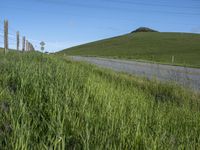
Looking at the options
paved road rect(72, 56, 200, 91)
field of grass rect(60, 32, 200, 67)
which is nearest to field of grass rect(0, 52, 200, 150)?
paved road rect(72, 56, 200, 91)

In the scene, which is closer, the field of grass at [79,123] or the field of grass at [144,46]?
the field of grass at [79,123]

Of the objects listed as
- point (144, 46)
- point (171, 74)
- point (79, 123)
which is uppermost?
point (144, 46)

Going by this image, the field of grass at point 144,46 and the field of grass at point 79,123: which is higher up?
the field of grass at point 144,46

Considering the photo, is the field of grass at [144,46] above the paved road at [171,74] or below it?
above

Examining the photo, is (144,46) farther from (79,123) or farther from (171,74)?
(79,123)

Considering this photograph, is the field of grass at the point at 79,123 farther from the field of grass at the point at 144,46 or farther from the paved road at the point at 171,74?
the field of grass at the point at 144,46

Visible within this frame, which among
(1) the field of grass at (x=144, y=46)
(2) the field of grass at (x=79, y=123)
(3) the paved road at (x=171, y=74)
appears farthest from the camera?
(1) the field of grass at (x=144, y=46)

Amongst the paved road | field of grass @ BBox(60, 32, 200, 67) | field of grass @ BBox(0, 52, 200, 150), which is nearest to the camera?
field of grass @ BBox(0, 52, 200, 150)

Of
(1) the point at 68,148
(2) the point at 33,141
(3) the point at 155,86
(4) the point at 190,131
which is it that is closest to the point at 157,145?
(1) the point at 68,148

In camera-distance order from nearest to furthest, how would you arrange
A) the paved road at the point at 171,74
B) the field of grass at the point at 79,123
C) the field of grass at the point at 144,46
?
the field of grass at the point at 79,123 → the paved road at the point at 171,74 → the field of grass at the point at 144,46

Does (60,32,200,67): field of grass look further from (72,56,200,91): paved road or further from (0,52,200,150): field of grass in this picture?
(0,52,200,150): field of grass

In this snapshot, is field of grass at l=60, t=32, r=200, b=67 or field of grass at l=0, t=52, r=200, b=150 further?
field of grass at l=60, t=32, r=200, b=67

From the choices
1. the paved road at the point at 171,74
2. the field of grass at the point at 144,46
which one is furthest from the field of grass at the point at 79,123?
the field of grass at the point at 144,46

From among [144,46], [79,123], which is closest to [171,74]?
[79,123]
